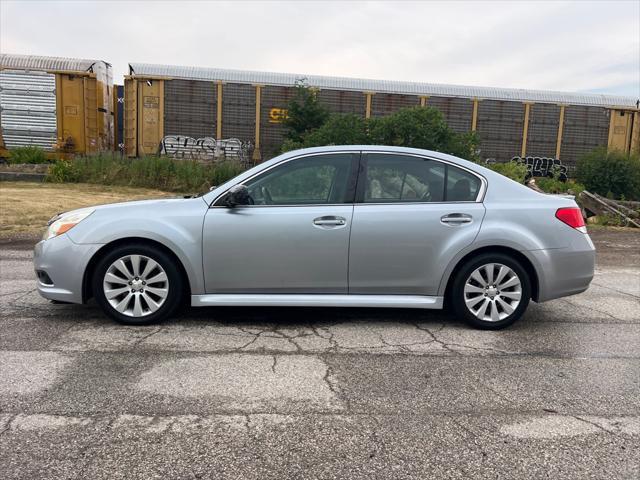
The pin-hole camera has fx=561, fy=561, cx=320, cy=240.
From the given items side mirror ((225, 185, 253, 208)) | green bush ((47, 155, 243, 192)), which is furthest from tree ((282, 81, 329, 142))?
side mirror ((225, 185, 253, 208))

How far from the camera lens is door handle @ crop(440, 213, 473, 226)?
5023mm

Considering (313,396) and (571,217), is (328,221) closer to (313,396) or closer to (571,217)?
(313,396)

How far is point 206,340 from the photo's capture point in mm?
4699

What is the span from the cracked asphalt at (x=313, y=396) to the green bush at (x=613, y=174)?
1328cm

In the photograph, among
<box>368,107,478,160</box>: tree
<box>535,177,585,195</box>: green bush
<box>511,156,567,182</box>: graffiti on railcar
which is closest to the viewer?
<box>368,107,478,160</box>: tree

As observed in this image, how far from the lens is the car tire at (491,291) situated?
5031mm

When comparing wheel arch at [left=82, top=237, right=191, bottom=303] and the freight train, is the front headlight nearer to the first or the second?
wheel arch at [left=82, top=237, right=191, bottom=303]

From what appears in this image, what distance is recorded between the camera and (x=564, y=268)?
5.09 m

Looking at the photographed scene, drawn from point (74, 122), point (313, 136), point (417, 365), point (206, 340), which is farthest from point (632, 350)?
point (74, 122)

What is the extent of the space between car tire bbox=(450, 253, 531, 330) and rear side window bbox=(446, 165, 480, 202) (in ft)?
1.85

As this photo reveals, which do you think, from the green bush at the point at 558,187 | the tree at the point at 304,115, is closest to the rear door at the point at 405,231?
the green bush at the point at 558,187

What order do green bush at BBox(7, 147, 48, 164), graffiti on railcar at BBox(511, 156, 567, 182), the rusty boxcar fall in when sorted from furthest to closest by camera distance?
graffiti on railcar at BBox(511, 156, 567, 182) < the rusty boxcar < green bush at BBox(7, 147, 48, 164)

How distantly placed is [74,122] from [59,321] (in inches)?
620

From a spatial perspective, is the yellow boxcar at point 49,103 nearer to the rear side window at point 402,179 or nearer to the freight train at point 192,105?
the freight train at point 192,105
